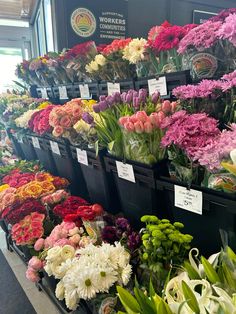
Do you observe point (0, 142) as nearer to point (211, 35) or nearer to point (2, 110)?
point (2, 110)

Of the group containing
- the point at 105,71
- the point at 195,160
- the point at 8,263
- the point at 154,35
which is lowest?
the point at 8,263

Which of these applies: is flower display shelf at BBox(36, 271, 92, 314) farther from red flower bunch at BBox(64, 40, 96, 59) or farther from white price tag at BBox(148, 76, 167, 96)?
red flower bunch at BBox(64, 40, 96, 59)

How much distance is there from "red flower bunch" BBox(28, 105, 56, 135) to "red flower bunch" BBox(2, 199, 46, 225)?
521 mm

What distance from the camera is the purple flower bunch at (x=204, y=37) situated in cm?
113

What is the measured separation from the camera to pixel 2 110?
9.57 feet

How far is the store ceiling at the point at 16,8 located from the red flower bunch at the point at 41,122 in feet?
8.35

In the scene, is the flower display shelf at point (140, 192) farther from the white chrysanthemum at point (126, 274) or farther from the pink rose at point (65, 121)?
the pink rose at point (65, 121)

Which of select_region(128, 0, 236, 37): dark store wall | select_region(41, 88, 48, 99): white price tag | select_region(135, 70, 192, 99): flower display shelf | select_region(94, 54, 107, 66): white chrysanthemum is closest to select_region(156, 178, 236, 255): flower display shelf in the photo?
select_region(135, 70, 192, 99): flower display shelf

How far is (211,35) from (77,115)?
846mm

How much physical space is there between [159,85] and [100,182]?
0.58 metres

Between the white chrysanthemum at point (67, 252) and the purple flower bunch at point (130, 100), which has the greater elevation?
the purple flower bunch at point (130, 100)

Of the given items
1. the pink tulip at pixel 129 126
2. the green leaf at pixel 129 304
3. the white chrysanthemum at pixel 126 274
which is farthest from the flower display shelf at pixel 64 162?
the green leaf at pixel 129 304

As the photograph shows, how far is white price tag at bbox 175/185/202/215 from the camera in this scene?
0.95 metres

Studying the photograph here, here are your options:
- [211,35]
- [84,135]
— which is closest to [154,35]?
[211,35]
